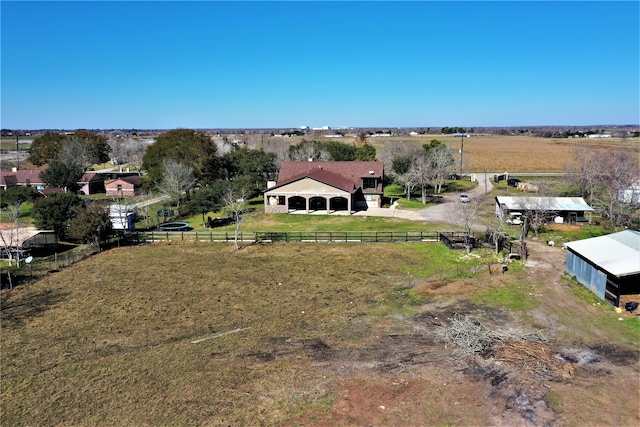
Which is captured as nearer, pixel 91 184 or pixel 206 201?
pixel 206 201

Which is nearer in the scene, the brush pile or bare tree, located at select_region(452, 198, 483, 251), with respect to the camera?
the brush pile

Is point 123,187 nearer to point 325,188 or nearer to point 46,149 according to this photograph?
A: point 46,149

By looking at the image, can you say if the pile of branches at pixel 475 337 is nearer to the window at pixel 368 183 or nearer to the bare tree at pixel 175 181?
the window at pixel 368 183

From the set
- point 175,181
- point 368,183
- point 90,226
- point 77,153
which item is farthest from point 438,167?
point 77,153

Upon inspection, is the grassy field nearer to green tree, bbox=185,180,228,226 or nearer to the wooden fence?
the wooden fence

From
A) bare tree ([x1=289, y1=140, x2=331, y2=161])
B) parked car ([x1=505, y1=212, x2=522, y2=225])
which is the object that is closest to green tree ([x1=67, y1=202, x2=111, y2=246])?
parked car ([x1=505, y1=212, x2=522, y2=225])

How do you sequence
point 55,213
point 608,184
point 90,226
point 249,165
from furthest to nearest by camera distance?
point 249,165
point 608,184
point 55,213
point 90,226

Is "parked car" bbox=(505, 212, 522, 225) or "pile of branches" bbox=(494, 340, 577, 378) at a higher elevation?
"parked car" bbox=(505, 212, 522, 225)
